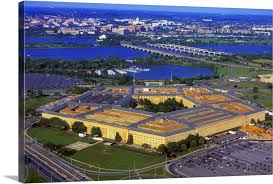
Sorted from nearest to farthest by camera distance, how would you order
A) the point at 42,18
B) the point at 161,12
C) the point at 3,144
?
the point at 3,144, the point at 42,18, the point at 161,12

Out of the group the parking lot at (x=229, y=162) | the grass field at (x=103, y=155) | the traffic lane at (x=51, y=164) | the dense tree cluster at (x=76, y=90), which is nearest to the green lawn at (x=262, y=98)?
the parking lot at (x=229, y=162)

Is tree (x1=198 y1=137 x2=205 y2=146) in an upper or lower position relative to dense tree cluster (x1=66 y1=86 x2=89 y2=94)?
lower

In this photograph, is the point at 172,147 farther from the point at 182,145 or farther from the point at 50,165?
the point at 50,165

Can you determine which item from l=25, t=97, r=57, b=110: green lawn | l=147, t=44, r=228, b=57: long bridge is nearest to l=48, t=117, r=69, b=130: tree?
l=25, t=97, r=57, b=110: green lawn

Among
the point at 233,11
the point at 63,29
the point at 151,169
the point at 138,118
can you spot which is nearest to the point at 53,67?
the point at 63,29

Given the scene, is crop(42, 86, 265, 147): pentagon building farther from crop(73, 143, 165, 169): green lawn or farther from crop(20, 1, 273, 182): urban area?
crop(73, 143, 165, 169): green lawn

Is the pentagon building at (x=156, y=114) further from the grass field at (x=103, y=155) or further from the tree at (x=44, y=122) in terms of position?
the grass field at (x=103, y=155)

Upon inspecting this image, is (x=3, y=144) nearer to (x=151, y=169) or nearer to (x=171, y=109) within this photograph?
(x=151, y=169)
